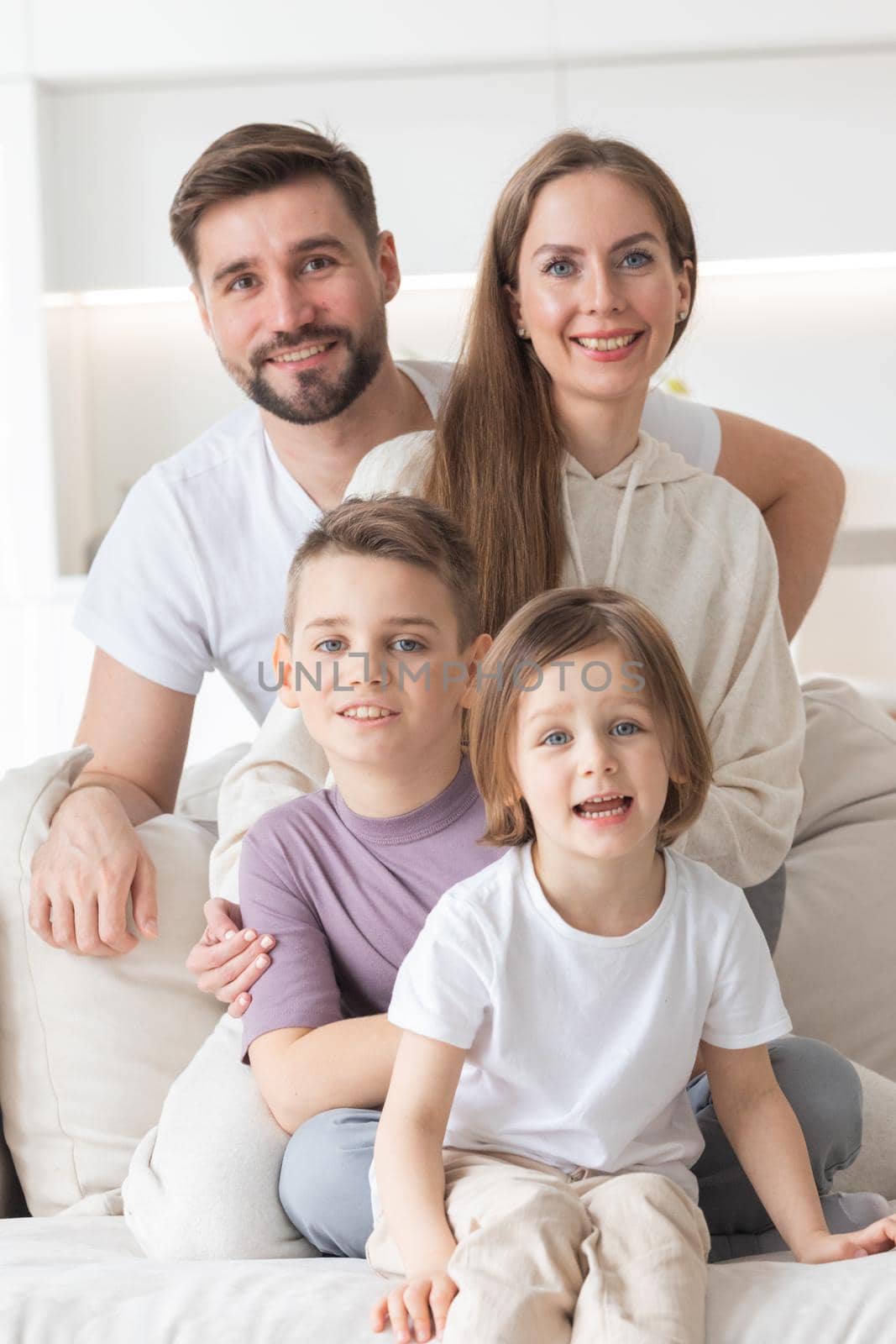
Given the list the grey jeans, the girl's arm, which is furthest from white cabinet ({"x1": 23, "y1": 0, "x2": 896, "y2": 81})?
the girl's arm

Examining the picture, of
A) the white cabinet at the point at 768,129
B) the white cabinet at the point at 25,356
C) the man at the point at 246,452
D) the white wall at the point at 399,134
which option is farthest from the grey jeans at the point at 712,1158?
the white cabinet at the point at 768,129

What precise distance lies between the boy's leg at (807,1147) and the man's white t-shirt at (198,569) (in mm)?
907

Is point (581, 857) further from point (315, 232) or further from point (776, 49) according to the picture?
point (776, 49)

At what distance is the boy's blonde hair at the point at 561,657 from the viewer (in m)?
1.17

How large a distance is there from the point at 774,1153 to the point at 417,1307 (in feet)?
1.07

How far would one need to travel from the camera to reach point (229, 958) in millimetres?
1393

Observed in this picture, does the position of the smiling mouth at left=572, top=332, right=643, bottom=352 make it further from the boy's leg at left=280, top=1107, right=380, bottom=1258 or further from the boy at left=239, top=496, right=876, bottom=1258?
the boy's leg at left=280, top=1107, right=380, bottom=1258

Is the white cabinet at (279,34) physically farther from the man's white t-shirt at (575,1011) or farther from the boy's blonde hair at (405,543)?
the man's white t-shirt at (575,1011)

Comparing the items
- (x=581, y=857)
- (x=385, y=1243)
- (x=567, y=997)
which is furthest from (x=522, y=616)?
(x=385, y=1243)

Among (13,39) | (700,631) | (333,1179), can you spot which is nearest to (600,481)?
(700,631)

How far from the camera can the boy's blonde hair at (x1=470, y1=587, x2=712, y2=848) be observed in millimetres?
1169

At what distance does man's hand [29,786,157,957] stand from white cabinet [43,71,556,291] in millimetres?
2820

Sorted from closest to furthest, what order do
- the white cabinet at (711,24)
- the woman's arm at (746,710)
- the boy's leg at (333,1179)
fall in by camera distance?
the boy's leg at (333,1179)
the woman's arm at (746,710)
the white cabinet at (711,24)

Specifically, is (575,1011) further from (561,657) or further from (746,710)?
(746,710)
